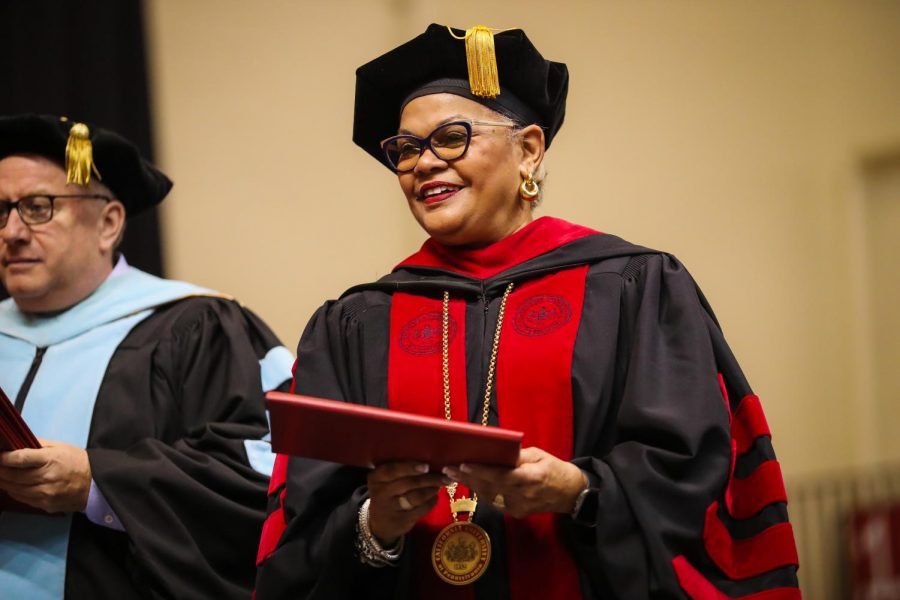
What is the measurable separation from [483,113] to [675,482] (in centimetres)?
97

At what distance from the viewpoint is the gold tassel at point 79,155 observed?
3436 mm

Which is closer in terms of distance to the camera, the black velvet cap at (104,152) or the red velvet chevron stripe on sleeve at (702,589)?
the red velvet chevron stripe on sleeve at (702,589)

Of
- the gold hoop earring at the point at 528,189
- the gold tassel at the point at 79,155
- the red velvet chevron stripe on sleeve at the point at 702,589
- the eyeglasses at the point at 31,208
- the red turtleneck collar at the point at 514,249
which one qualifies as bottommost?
the red velvet chevron stripe on sleeve at the point at 702,589

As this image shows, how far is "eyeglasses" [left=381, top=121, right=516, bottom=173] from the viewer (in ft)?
8.20

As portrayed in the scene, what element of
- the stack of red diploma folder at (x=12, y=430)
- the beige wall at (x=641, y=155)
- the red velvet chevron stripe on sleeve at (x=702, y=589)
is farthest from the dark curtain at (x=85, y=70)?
the red velvet chevron stripe on sleeve at (x=702, y=589)

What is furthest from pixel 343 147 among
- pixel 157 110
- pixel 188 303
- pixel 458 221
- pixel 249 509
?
pixel 458 221

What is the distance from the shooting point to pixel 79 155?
11.3 feet

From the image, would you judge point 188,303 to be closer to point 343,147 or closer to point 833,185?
point 343,147

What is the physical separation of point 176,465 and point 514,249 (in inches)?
48.7

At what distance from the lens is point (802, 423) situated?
22.5 ft

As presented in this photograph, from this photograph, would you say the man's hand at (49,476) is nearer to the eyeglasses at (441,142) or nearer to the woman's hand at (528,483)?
the eyeglasses at (441,142)

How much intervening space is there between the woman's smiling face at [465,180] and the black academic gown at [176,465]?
3.43ft

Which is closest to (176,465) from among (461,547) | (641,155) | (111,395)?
(111,395)

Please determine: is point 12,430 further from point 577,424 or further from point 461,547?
point 577,424
